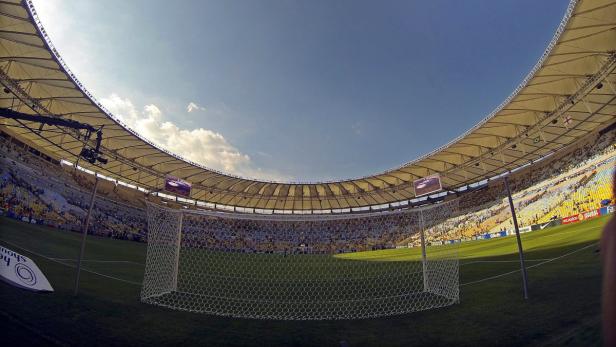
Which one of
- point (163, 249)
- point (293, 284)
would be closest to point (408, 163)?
point (293, 284)

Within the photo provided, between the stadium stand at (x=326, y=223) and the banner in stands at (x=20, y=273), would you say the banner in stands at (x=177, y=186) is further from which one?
the banner in stands at (x=20, y=273)

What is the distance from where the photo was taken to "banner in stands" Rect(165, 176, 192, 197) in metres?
37.3

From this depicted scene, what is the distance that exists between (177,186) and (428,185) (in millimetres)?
30032

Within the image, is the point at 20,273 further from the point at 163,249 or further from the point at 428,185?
the point at 428,185

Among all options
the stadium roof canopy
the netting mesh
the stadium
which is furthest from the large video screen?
the netting mesh

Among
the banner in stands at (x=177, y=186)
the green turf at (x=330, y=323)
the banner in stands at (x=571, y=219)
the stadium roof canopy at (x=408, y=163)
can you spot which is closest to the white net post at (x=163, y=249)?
the green turf at (x=330, y=323)

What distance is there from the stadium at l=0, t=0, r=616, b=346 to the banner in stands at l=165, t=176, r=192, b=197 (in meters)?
0.26

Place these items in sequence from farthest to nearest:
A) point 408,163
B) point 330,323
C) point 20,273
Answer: point 408,163
point 20,273
point 330,323

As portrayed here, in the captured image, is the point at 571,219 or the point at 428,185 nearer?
the point at 571,219

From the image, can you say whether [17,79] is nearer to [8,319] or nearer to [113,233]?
[113,233]

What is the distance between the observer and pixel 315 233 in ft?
97.7

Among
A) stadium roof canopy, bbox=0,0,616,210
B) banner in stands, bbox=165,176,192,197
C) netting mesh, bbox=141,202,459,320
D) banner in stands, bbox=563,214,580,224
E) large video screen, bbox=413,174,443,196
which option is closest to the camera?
netting mesh, bbox=141,202,459,320

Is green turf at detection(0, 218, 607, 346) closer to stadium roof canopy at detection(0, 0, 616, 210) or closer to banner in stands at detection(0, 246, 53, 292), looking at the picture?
banner in stands at detection(0, 246, 53, 292)

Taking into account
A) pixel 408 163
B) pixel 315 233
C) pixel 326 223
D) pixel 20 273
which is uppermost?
pixel 408 163
